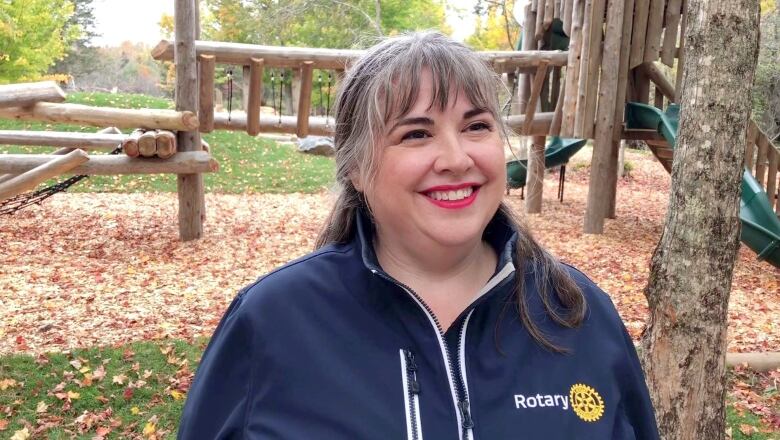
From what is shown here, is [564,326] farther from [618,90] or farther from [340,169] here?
[618,90]

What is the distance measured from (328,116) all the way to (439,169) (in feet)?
25.5

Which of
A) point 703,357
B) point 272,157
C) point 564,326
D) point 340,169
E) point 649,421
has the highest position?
point 340,169

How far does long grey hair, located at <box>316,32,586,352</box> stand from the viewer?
165cm

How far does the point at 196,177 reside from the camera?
32.3 ft

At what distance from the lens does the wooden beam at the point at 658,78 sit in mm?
11500

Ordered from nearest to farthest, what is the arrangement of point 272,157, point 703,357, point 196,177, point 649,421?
point 649,421 < point 703,357 < point 196,177 < point 272,157

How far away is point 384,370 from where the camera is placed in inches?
61.1

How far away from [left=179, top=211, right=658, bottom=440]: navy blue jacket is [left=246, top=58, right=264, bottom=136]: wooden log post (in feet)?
26.8

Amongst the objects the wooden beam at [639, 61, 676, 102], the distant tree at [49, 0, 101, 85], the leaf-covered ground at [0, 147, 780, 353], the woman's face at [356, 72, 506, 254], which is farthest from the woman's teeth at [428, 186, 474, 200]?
the distant tree at [49, 0, 101, 85]

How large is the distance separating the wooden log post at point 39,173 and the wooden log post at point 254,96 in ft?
7.22

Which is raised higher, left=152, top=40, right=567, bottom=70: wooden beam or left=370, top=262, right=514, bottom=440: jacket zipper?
left=152, top=40, right=567, bottom=70: wooden beam

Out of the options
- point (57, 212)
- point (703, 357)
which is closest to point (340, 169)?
point (703, 357)

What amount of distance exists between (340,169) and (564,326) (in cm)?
71

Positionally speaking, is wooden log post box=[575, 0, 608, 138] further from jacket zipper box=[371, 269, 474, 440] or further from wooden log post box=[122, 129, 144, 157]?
jacket zipper box=[371, 269, 474, 440]
